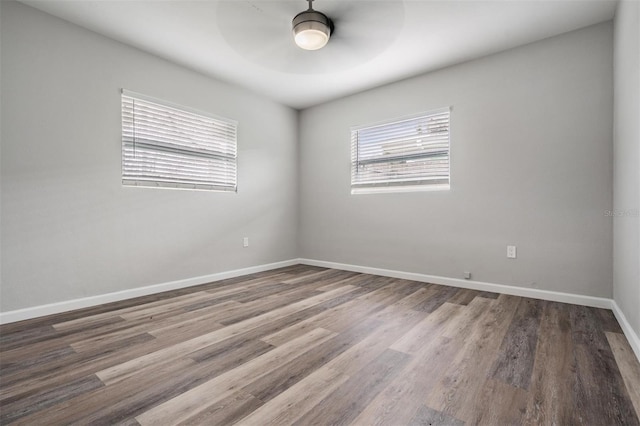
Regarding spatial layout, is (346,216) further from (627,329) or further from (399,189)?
(627,329)

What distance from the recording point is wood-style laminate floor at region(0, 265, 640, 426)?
1.26 m

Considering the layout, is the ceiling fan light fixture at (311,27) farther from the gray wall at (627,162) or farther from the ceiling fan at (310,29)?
the gray wall at (627,162)

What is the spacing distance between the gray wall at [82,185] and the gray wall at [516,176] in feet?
7.37

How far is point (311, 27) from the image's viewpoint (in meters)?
2.34

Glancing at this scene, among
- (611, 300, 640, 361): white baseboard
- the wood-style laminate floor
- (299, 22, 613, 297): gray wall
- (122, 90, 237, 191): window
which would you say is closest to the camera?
the wood-style laminate floor

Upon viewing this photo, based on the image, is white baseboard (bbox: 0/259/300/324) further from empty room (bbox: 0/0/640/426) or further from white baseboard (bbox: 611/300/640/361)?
white baseboard (bbox: 611/300/640/361)

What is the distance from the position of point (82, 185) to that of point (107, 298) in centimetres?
107

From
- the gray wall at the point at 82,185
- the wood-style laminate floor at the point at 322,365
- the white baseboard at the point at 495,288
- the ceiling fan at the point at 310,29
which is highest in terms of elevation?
the ceiling fan at the point at 310,29

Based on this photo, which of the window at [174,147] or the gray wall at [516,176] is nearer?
the gray wall at [516,176]

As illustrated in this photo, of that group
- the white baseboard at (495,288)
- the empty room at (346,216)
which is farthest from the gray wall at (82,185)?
the white baseboard at (495,288)

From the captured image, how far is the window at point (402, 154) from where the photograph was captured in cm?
351

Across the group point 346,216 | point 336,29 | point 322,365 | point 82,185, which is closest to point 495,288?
point 346,216

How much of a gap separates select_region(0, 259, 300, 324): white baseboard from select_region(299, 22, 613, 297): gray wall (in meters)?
1.94

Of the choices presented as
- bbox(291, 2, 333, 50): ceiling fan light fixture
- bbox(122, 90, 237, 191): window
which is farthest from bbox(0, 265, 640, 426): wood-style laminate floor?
bbox(291, 2, 333, 50): ceiling fan light fixture
